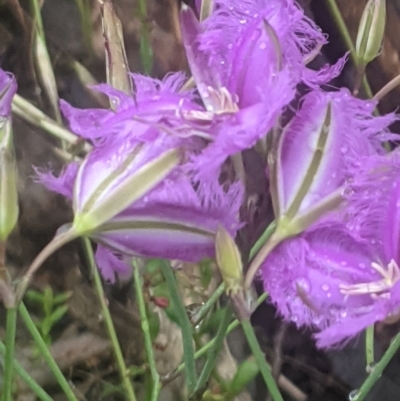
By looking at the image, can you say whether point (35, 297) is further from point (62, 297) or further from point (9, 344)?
point (9, 344)

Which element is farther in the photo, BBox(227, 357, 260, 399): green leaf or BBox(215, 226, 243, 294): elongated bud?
BBox(227, 357, 260, 399): green leaf

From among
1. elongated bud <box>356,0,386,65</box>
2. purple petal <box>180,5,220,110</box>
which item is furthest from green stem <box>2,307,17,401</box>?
elongated bud <box>356,0,386,65</box>

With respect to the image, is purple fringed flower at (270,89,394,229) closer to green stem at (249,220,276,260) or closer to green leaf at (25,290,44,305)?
green stem at (249,220,276,260)

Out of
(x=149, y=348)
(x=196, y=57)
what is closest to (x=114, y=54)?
(x=196, y=57)

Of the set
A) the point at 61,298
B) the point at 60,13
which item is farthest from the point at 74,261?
the point at 60,13

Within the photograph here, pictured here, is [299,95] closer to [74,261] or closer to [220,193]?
[220,193]

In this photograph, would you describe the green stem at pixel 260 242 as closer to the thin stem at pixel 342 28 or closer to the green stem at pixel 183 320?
the green stem at pixel 183 320
